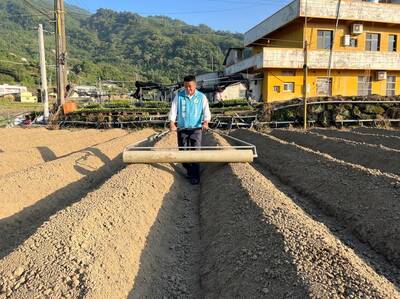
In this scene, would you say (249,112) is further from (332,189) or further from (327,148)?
(332,189)

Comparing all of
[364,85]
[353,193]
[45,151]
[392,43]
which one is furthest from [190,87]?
[392,43]

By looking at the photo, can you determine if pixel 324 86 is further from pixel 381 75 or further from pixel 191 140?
pixel 191 140

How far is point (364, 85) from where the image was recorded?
28922 millimetres

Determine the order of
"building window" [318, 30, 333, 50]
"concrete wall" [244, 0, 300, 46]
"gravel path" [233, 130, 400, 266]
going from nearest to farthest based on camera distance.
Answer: "gravel path" [233, 130, 400, 266] → "concrete wall" [244, 0, 300, 46] → "building window" [318, 30, 333, 50]

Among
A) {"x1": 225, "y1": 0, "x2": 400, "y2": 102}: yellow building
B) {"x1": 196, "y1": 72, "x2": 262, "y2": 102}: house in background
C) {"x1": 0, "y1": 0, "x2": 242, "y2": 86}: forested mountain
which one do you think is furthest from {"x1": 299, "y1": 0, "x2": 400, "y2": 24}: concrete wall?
{"x1": 0, "y1": 0, "x2": 242, "y2": 86}: forested mountain

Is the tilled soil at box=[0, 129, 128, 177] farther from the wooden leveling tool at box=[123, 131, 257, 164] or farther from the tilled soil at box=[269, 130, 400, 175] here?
the tilled soil at box=[269, 130, 400, 175]

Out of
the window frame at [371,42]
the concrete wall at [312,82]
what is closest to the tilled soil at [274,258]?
the concrete wall at [312,82]

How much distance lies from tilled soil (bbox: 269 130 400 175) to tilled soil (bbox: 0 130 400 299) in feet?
6.54

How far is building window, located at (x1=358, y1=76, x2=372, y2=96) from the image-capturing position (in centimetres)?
2884

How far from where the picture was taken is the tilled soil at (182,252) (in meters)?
3.23

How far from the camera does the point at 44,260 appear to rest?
12.0ft

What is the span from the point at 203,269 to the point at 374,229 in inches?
79.3

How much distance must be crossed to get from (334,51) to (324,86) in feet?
7.37

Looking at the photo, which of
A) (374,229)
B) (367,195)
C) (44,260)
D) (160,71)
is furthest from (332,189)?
(160,71)
